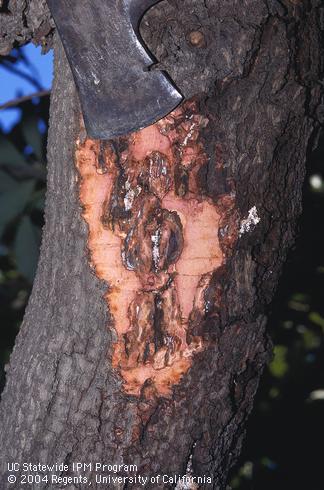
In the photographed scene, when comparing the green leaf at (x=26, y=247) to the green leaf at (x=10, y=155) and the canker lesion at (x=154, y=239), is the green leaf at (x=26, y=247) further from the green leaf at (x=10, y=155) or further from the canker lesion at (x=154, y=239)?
the canker lesion at (x=154, y=239)

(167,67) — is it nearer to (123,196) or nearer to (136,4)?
(136,4)

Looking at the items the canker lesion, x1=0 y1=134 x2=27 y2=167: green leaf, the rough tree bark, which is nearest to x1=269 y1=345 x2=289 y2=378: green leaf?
x1=0 y1=134 x2=27 y2=167: green leaf

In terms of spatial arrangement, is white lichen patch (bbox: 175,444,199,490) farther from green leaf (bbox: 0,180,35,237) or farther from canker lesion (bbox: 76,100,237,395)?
green leaf (bbox: 0,180,35,237)

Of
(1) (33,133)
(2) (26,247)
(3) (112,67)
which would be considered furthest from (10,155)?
(3) (112,67)

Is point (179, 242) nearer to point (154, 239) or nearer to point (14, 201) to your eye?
point (154, 239)

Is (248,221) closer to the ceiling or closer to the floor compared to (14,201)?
closer to the floor

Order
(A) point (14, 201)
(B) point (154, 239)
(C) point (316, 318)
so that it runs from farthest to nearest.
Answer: (A) point (14, 201)
(C) point (316, 318)
(B) point (154, 239)
